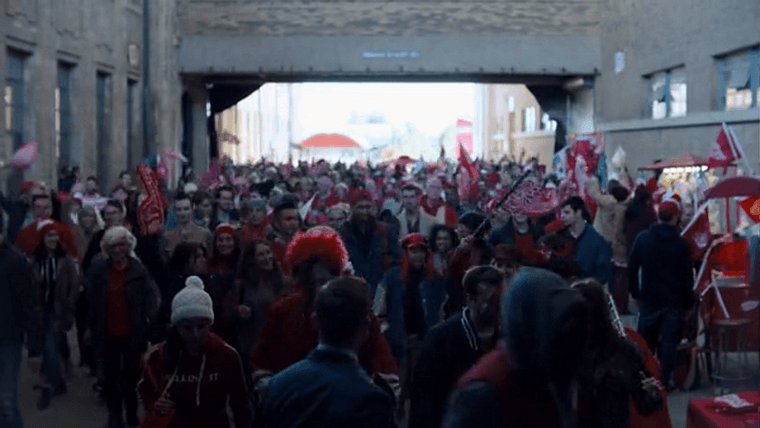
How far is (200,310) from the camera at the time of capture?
5891 millimetres

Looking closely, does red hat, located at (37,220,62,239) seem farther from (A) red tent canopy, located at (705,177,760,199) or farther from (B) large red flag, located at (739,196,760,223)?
(B) large red flag, located at (739,196,760,223)

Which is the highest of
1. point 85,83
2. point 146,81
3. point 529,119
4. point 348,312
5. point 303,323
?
point 146,81

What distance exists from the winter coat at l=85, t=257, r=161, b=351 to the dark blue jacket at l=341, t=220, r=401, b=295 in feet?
6.91

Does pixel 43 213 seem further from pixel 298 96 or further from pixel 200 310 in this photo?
pixel 298 96

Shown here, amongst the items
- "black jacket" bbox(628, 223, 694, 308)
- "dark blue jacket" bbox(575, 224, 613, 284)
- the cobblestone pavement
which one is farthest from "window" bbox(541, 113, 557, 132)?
"black jacket" bbox(628, 223, 694, 308)

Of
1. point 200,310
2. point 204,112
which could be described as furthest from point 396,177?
point 200,310

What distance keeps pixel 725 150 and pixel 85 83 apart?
47.8 feet

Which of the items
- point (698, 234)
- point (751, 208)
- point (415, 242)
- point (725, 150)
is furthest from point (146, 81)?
point (415, 242)

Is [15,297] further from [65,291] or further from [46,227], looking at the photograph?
[46,227]

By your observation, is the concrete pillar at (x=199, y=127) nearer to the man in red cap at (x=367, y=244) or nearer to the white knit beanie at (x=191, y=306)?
the man in red cap at (x=367, y=244)

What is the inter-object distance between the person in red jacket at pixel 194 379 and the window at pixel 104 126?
22631 mm

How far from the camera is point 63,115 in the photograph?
25.1m

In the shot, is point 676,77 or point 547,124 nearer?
point 676,77

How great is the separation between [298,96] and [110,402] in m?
94.3
